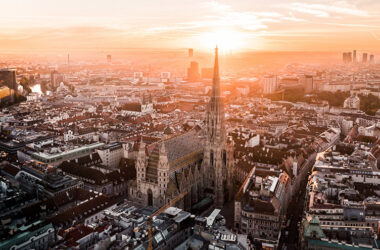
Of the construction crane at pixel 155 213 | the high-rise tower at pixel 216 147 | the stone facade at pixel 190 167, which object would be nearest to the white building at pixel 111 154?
the stone facade at pixel 190 167

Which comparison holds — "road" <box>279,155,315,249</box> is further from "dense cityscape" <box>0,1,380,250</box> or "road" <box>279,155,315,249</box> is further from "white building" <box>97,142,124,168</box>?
"white building" <box>97,142,124,168</box>

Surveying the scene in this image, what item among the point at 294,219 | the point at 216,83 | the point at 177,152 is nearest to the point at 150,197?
the point at 177,152

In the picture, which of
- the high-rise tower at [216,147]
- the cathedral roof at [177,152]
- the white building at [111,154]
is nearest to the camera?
the cathedral roof at [177,152]

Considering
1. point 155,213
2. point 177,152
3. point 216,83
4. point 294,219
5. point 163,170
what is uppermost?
point 216,83

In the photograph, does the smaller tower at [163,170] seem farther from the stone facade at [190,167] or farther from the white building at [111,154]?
the white building at [111,154]

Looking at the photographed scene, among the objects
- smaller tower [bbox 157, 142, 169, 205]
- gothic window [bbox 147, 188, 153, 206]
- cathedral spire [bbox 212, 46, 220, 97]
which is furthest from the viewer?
cathedral spire [bbox 212, 46, 220, 97]

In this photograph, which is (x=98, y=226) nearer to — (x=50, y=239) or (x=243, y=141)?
(x=50, y=239)

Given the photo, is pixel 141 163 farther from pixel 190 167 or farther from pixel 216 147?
pixel 216 147

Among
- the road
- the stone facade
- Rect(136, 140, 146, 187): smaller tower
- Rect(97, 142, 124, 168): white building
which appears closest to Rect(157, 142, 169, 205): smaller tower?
the stone facade

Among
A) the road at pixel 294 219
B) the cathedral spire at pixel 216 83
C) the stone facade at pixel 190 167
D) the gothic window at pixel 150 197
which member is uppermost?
the cathedral spire at pixel 216 83
